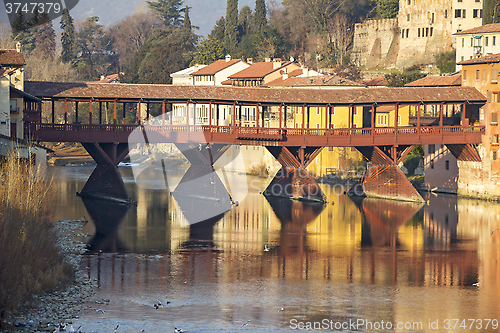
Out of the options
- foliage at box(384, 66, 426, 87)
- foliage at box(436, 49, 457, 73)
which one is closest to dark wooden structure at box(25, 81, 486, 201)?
A: foliage at box(384, 66, 426, 87)

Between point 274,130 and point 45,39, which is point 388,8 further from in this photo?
point 45,39

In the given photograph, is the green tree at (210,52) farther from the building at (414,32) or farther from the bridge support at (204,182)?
the bridge support at (204,182)

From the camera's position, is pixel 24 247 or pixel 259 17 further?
pixel 259 17

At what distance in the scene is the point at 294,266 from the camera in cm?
3594

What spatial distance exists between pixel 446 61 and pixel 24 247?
7712cm

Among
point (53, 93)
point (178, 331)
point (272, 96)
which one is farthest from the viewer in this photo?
point (272, 96)

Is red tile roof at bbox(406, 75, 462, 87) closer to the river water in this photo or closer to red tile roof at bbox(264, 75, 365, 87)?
red tile roof at bbox(264, 75, 365, 87)

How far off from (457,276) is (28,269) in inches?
779

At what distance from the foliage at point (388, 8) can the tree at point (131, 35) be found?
62.1 m

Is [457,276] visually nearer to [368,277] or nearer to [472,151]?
[368,277]

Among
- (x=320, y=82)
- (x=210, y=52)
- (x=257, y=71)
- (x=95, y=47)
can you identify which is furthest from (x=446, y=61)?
(x=95, y=47)

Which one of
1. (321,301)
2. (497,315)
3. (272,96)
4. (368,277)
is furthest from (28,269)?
(272,96)

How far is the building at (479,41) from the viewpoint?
7719 cm

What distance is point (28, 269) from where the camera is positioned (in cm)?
2709
